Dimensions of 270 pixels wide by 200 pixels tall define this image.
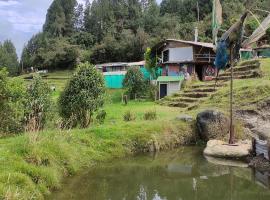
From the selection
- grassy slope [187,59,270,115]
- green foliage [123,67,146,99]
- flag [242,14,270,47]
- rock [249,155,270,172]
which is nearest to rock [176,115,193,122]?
grassy slope [187,59,270,115]

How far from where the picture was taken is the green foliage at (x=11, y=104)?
1523cm

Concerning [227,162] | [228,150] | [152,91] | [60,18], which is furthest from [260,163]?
[60,18]

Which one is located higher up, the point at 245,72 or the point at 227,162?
the point at 245,72

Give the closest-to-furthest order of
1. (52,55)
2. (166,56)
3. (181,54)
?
(181,54) < (166,56) < (52,55)

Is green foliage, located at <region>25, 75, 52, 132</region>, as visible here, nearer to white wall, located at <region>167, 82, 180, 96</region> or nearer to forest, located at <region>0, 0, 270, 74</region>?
white wall, located at <region>167, 82, 180, 96</region>

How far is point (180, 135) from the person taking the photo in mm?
17297

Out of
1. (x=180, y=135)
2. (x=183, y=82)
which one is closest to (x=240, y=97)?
(x=180, y=135)

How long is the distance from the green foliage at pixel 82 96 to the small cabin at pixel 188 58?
83.1 ft

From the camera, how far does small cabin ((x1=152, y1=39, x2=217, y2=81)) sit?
42.9 m

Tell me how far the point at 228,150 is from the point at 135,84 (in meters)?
24.7

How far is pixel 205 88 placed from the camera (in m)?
29.8

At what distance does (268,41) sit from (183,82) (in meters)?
13.0

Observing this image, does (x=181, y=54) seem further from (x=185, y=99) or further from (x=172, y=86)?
(x=185, y=99)

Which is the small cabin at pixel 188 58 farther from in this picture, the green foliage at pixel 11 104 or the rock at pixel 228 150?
the green foliage at pixel 11 104
